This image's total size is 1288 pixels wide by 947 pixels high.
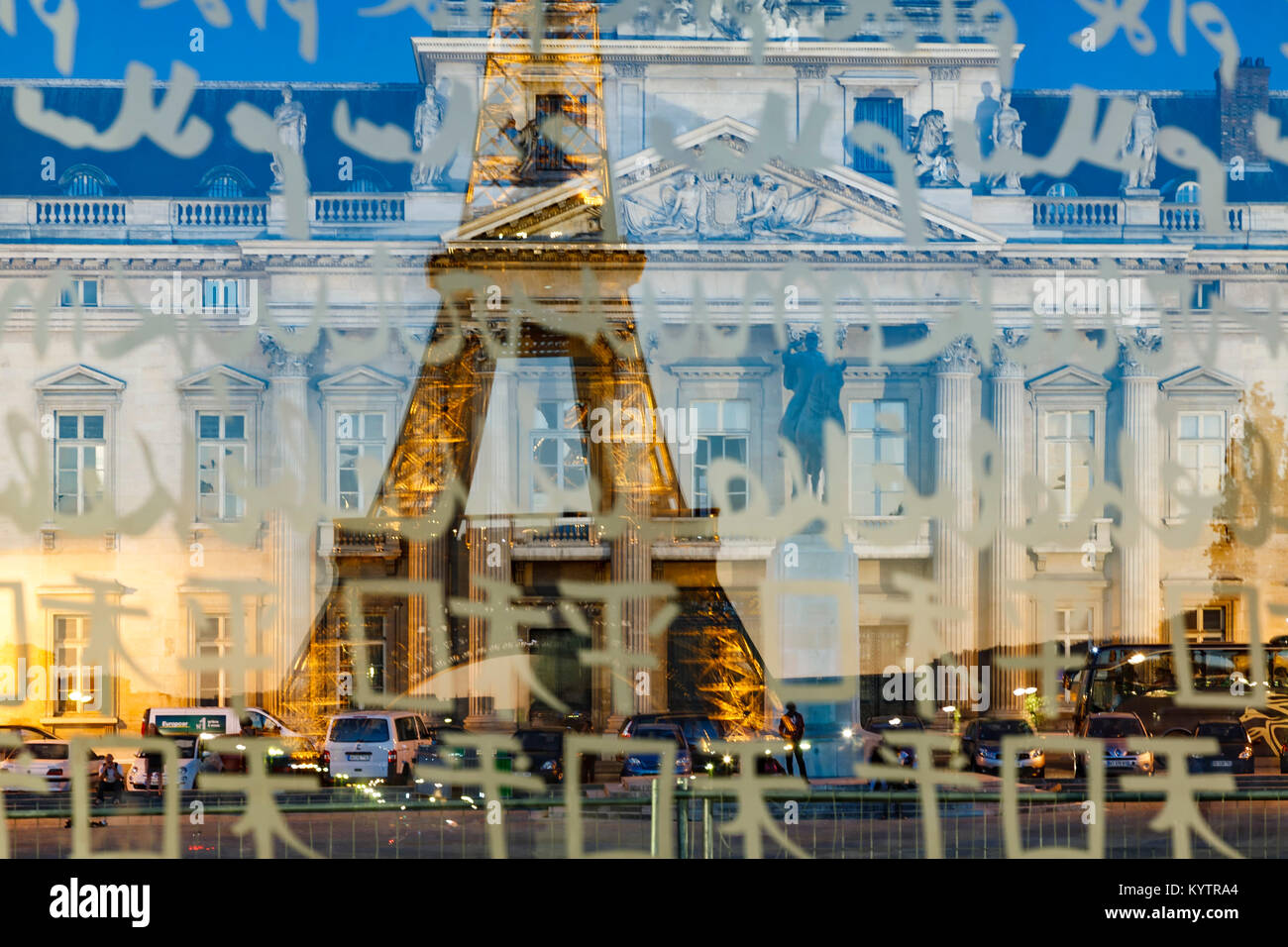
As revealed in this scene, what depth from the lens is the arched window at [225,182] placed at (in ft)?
82.6

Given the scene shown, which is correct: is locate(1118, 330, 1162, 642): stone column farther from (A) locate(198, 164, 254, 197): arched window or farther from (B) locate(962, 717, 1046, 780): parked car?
(A) locate(198, 164, 254, 197): arched window

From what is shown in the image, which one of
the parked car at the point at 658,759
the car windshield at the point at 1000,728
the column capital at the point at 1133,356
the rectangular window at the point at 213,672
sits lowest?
the parked car at the point at 658,759

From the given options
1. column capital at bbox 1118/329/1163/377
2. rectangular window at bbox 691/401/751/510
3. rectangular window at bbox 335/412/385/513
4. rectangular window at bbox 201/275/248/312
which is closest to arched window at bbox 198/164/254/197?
rectangular window at bbox 201/275/248/312

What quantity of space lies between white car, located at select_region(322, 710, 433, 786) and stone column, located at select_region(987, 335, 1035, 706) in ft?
22.9

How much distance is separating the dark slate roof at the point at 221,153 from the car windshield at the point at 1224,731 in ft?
42.2

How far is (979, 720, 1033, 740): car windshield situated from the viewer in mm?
18078

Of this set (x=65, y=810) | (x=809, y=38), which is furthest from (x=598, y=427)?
(x=65, y=810)

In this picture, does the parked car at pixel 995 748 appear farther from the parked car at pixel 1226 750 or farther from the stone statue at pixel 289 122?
the stone statue at pixel 289 122

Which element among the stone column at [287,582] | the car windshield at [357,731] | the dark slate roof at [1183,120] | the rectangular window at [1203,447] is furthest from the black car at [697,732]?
the dark slate roof at [1183,120]

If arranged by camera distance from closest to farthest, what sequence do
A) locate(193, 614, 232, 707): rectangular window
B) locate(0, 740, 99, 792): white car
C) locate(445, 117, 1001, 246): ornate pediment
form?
1. locate(0, 740, 99, 792): white car
2. locate(193, 614, 232, 707): rectangular window
3. locate(445, 117, 1001, 246): ornate pediment

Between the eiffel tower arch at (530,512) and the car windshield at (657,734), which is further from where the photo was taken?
the eiffel tower arch at (530,512)
